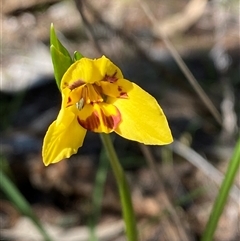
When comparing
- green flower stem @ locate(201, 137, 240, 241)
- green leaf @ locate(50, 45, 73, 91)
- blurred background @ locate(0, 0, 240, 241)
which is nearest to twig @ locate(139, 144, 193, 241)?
blurred background @ locate(0, 0, 240, 241)

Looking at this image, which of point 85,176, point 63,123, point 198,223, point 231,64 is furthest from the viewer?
point 231,64

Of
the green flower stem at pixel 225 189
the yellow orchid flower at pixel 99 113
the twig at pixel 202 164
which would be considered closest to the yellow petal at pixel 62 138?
the yellow orchid flower at pixel 99 113

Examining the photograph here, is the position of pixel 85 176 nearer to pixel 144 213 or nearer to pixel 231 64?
pixel 144 213

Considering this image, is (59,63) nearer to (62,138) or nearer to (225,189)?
(62,138)

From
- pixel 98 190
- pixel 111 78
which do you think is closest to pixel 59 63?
pixel 111 78

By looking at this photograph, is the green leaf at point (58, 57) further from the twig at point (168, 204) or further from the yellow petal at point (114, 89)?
the twig at point (168, 204)

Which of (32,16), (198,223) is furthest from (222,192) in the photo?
(32,16)
